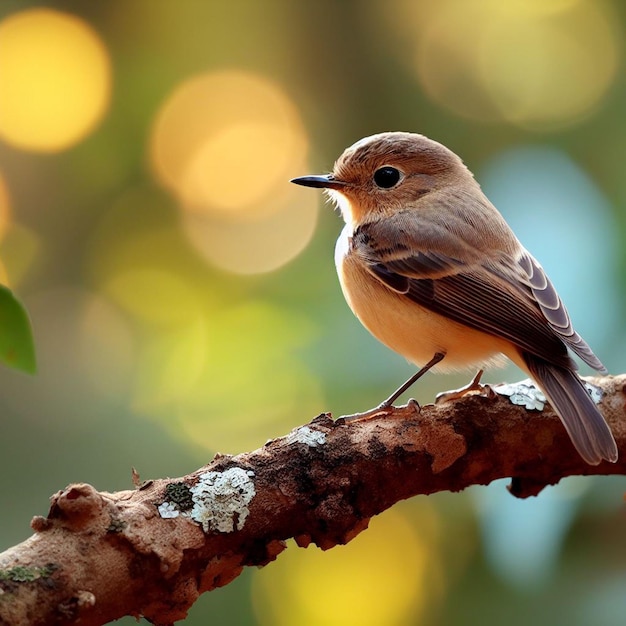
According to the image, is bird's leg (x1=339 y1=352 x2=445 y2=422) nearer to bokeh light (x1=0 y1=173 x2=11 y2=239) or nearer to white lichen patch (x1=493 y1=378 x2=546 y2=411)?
white lichen patch (x1=493 y1=378 x2=546 y2=411)

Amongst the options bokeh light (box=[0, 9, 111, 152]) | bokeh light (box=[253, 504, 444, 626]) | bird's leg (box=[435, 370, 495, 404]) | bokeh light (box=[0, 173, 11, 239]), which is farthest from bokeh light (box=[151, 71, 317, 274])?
bird's leg (box=[435, 370, 495, 404])

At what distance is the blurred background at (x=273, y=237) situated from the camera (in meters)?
3.03

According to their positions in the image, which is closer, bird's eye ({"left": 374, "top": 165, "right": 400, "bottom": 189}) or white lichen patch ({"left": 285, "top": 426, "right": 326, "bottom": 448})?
white lichen patch ({"left": 285, "top": 426, "right": 326, "bottom": 448})

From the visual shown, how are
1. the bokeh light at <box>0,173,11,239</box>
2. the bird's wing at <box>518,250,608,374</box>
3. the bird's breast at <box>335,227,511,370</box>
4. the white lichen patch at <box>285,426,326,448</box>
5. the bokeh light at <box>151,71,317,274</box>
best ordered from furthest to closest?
the bokeh light at <box>151,71,317,274</box> < the bokeh light at <box>0,173,11,239</box> < the bird's breast at <box>335,227,511,370</box> < the bird's wing at <box>518,250,608,374</box> < the white lichen patch at <box>285,426,326,448</box>

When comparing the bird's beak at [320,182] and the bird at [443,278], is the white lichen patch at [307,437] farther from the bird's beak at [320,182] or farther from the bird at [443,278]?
the bird's beak at [320,182]

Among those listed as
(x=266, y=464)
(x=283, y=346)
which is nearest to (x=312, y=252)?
(x=283, y=346)

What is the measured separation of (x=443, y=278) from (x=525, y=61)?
191 centimetres

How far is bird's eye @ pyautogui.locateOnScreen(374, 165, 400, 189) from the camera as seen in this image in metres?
2.84

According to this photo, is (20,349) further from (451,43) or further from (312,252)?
(451,43)

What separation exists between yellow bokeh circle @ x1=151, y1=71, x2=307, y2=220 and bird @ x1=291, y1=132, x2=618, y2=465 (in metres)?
1.00

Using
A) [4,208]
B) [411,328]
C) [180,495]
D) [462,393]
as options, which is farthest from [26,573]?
[4,208]

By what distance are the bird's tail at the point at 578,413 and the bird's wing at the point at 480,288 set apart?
0.06 metres

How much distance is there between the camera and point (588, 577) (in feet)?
9.37

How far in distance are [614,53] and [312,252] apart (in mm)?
1725
